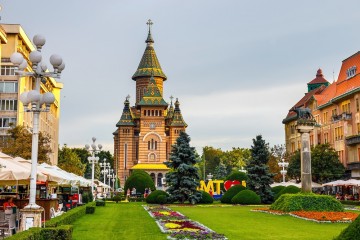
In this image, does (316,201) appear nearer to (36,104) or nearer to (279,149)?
(36,104)

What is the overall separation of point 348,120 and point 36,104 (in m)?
50.2

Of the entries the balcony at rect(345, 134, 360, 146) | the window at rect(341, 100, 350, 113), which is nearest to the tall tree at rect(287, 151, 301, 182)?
the balcony at rect(345, 134, 360, 146)

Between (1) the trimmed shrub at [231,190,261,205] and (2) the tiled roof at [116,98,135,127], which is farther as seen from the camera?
(2) the tiled roof at [116,98,135,127]

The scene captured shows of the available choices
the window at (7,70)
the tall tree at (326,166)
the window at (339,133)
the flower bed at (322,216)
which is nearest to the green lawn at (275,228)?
the flower bed at (322,216)

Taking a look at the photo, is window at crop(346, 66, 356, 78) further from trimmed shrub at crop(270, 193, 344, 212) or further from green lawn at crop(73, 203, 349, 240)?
green lawn at crop(73, 203, 349, 240)

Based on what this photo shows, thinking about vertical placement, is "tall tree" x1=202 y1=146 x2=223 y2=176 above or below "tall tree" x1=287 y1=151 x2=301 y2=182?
above

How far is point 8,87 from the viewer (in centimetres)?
6072

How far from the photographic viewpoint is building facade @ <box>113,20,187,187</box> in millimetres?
98188

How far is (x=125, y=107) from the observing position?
103 m

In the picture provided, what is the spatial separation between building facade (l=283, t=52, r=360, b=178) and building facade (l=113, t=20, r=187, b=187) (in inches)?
1294

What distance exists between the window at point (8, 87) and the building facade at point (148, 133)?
38.3 m

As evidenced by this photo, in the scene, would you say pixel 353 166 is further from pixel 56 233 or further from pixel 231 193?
pixel 56 233

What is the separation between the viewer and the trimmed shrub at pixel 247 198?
44.1 metres

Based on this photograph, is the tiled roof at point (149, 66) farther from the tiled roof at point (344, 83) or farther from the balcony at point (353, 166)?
the balcony at point (353, 166)
